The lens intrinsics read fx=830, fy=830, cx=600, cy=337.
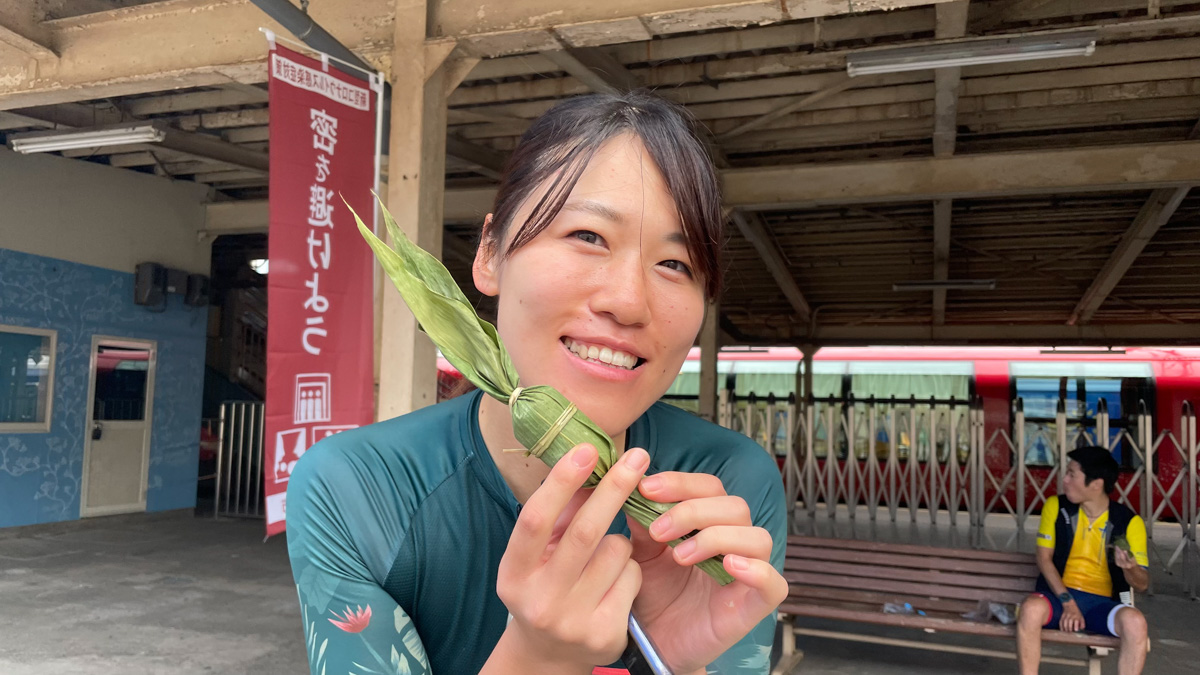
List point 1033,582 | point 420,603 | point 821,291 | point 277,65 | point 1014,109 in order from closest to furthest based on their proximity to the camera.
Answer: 1. point 420,603
2. point 277,65
3. point 1033,582
4. point 1014,109
5. point 821,291

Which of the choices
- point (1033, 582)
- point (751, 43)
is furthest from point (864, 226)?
point (1033, 582)

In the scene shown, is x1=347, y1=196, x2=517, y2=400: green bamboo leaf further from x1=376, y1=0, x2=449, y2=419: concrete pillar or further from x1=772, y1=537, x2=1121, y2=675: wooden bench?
x1=772, y1=537, x2=1121, y2=675: wooden bench

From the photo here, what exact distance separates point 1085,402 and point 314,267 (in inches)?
392

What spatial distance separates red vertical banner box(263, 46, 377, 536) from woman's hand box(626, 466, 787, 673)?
2.45 metres

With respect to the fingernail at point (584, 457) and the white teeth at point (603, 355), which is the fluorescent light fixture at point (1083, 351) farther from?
the fingernail at point (584, 457)

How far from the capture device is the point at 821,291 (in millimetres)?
11234

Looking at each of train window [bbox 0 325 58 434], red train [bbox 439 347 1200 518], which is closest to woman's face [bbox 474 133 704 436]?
train window [bbox 0 325 58 434]

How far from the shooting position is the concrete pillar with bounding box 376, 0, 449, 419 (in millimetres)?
3676

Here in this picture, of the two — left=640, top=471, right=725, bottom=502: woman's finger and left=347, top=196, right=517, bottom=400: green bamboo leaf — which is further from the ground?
left=347, top=196, right=517, bottom=400: green bamboo leaf

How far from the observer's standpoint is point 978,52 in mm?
4070

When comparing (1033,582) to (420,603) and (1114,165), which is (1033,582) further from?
(420,603)

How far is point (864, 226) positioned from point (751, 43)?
13.7 feet

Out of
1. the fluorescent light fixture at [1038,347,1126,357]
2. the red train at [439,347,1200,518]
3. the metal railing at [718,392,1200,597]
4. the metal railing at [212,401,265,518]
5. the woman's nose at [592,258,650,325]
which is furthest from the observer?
the fluorescent light fixture at [1038,347,1126,357]

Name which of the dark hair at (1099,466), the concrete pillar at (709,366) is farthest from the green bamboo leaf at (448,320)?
the concrete pillar at (709,366)
